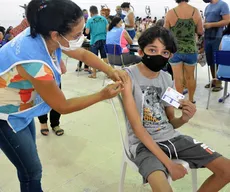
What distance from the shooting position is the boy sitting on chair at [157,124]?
50.5 inches

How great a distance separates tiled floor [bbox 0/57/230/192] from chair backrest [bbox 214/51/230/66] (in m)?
0.57

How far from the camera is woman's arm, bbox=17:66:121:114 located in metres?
1.02

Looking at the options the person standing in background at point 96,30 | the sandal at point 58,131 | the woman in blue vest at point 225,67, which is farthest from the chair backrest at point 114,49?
the sandal at point 58,131

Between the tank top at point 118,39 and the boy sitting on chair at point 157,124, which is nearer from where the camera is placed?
the boy sitting on chair at point 157,124

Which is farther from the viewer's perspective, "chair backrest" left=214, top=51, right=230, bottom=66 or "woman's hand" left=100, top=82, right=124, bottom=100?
"chair backrest" left=214, top=51, right=230, bottom=66

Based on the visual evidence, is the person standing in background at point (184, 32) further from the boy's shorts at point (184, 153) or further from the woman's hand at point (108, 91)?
the woman's hand at point (108, 91)

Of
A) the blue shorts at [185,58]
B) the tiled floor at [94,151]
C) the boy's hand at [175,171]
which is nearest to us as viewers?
the boy's hand at [175,171]

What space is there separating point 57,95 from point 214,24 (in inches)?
114

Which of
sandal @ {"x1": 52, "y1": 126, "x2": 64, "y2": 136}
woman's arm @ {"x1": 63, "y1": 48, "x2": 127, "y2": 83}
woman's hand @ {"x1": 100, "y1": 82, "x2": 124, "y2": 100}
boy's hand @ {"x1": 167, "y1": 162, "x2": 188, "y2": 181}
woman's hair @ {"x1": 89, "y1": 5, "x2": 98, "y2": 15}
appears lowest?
sandal @ {"x1": 52, "y1": 126, "x2": 64, "y2": 136}

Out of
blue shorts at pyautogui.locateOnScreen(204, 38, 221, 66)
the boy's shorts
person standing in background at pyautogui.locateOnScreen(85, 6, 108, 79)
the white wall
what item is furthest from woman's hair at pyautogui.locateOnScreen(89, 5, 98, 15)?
the boy's shorts

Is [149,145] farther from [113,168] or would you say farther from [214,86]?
[214,86]

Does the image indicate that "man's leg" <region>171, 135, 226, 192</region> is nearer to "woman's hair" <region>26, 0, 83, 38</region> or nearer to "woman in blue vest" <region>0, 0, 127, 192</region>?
"woman in blue vest" <region>0, 0, 127, 192</region>

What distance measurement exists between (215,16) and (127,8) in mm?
2260

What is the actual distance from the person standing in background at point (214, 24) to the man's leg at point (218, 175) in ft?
7.94
